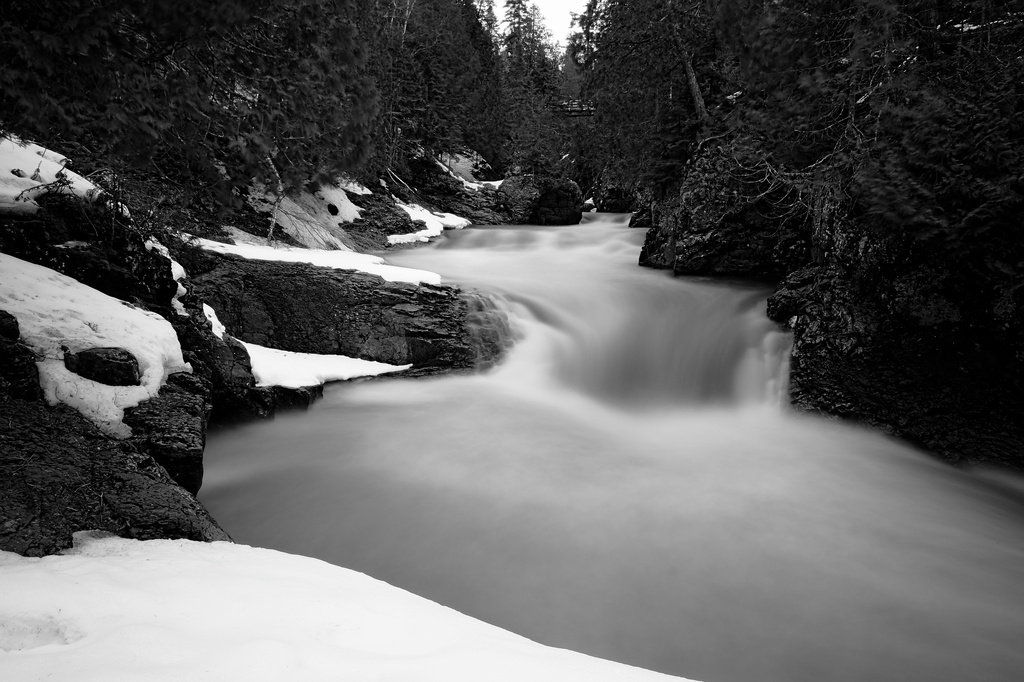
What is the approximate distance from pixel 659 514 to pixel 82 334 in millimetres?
4850

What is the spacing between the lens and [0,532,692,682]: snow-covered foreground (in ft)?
6.25

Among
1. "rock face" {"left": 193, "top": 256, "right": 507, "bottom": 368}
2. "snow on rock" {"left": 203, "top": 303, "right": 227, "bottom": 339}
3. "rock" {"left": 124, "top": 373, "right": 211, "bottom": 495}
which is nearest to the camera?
"rock" {"left": 124, "top": 373, "right": 211, "bottom": 495}

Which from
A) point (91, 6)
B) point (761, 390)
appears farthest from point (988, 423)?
point (91, 6)

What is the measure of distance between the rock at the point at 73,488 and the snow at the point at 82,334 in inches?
7.1

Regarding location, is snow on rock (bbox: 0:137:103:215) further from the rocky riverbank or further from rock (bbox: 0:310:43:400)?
rock (bbox: 0:310:43:400)

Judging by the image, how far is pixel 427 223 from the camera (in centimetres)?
1906

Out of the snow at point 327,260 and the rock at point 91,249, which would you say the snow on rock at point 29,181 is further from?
the snow at point 327,260

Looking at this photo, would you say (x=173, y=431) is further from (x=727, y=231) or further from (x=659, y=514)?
(x=727, y=231)

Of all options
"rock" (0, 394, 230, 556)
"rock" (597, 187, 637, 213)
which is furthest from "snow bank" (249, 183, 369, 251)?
"rock" (597, 187, 637, 213)

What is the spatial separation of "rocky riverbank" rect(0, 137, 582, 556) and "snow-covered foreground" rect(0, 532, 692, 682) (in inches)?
15.2

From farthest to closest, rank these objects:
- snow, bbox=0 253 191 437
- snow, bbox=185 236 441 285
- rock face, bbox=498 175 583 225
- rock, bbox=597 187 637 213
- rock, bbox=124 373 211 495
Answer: rock, bbox=597 187 637 213 → rock face, bbox=498 175 583 225 → snow, bbox=185 236 441 285 → rock, bbox=124 373 211 495 → snow, bbox=0 253 191 437

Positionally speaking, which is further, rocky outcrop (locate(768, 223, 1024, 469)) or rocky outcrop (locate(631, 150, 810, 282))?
rocky outcrop (locate(631, 150, 810, 282))

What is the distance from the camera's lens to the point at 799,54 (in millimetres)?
6469

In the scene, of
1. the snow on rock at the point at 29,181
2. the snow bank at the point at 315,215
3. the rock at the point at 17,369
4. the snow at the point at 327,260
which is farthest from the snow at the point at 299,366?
the snow bank at the point at 315,215
